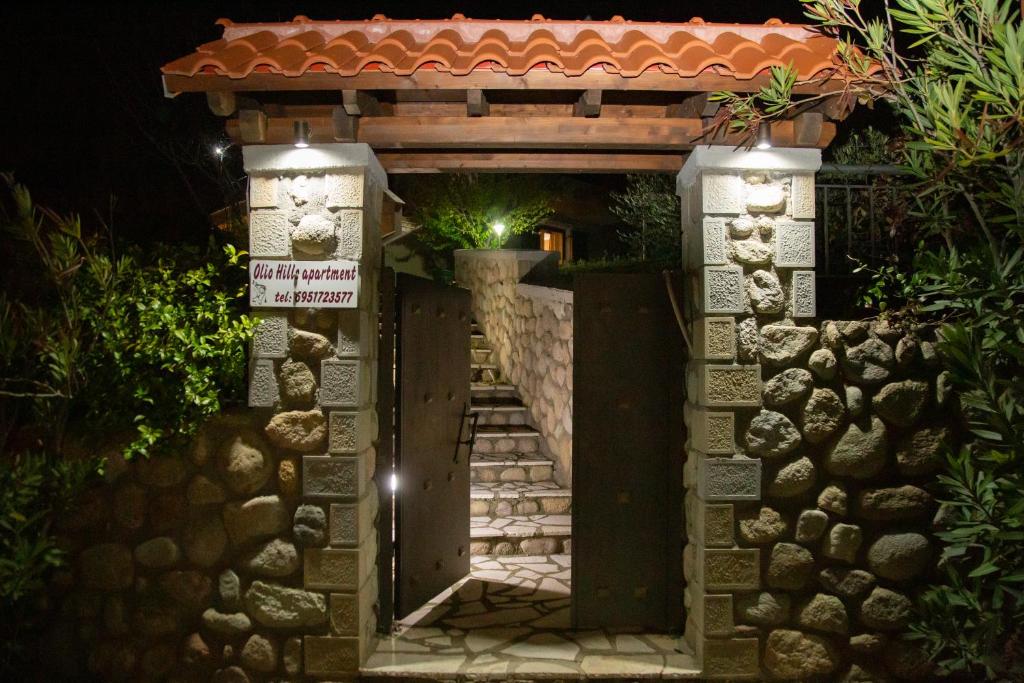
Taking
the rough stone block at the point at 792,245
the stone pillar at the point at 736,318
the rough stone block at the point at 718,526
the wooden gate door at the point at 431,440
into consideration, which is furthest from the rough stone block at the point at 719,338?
the wooden gate door at the point at 431,440

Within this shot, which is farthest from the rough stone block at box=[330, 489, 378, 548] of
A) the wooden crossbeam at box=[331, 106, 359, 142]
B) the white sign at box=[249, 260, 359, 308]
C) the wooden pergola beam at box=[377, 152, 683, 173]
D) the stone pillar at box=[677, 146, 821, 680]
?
the wooden pergola beam at box=[377, 152, 683, 173]

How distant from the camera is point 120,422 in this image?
358cm

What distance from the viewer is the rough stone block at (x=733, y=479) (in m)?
3.77

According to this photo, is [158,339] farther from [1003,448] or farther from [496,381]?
[496,381]

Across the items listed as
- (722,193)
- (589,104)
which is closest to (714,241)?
(722,193)

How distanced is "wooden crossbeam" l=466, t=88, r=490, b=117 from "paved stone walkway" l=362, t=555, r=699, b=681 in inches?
118

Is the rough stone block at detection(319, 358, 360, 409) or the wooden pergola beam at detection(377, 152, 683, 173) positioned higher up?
the wooden pergola beam at detection(377, 152, 683, 173)

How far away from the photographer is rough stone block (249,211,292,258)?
3.78m

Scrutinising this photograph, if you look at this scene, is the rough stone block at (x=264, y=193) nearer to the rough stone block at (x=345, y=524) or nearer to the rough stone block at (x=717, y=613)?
the rough stone block at (x=345, y=524)

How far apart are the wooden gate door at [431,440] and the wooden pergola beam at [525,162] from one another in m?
0.78

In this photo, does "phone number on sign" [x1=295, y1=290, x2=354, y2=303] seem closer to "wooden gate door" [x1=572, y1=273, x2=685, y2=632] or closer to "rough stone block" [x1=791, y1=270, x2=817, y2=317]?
"wooden gate door" [x1=572, y1=273, x2=685, y2=632]

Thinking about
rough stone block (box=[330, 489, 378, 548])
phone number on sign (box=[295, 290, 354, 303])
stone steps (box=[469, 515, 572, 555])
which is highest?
phone number on sign (box=[295, 290, 354, 303])

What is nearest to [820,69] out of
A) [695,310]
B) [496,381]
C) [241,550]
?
[695,310]

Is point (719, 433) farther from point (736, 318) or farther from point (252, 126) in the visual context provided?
point (252, 126)
